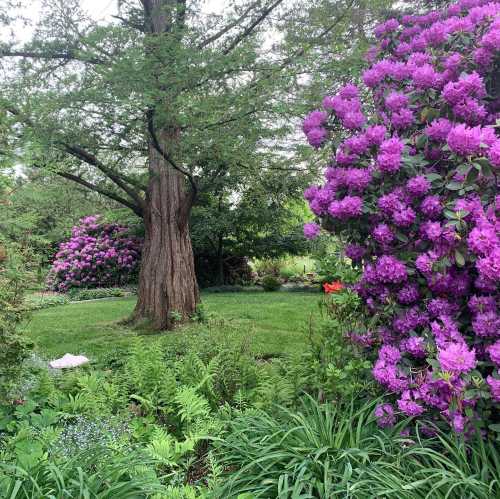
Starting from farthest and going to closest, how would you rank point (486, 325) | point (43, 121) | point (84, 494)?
point (43, 121)
point (486, 325)
point (84, 494)

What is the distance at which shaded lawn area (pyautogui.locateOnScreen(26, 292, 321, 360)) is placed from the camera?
226 inches

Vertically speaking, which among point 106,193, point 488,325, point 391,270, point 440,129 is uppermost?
point 106,193

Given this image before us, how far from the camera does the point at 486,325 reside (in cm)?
214

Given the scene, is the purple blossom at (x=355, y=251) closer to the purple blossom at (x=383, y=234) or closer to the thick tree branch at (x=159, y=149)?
the purple blossom at (x=383, y=234)

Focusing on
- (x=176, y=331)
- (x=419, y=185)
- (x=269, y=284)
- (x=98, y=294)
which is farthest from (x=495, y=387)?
(x=98, y=294)

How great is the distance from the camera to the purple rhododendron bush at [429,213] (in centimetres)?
212

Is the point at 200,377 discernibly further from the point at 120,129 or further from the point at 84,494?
the point at 120,129

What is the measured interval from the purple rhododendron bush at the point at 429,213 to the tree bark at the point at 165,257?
4558 mm

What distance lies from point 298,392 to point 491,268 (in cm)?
146

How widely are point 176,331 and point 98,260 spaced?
28.0 ft

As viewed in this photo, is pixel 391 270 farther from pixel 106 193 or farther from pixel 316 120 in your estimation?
pixel 106 193

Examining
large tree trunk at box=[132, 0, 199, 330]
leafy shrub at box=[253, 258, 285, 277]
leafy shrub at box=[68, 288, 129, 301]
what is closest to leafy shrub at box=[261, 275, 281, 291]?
leafy shrub at box=[253, 258, 285, 277]

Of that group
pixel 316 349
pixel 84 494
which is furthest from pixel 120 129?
pixel 84 494

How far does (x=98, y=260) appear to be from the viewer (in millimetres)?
14367
